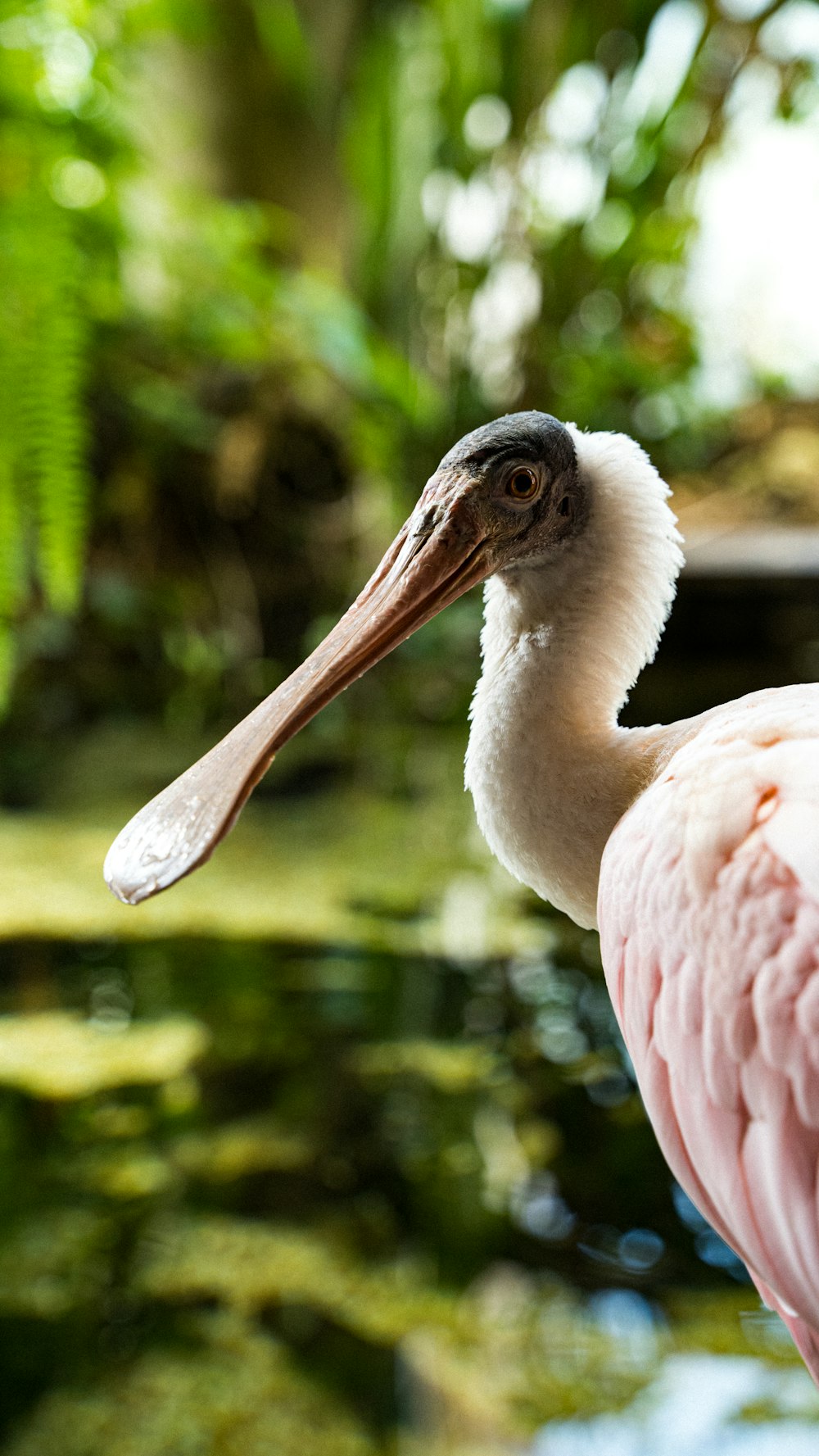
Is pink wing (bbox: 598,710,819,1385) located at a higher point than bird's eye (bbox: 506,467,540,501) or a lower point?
lower

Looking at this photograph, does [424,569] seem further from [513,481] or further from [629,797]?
[629,797]

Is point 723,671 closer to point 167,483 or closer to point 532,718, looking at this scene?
point 167,483

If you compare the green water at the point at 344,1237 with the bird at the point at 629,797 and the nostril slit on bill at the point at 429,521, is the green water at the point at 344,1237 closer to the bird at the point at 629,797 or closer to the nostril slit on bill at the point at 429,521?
the bird at the point at 629,797

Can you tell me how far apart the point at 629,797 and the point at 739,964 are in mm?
150

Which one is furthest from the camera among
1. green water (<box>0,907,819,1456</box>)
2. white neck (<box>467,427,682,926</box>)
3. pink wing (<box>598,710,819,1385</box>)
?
green water (<box>0,907,819,1456</box>)

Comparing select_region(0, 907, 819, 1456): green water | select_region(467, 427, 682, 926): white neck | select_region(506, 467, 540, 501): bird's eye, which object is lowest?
select_region(0, 907, 819, 1456): green water

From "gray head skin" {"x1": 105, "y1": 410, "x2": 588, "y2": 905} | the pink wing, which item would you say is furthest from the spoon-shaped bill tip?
the pink wing

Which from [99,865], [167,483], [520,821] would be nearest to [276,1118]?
[99,865]

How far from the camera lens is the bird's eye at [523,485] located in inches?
27.1

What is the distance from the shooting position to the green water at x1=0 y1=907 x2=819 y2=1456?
3.50 ft

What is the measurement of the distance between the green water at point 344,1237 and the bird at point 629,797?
407mm

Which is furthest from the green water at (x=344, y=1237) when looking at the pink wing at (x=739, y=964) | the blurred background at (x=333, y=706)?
the pink wing at (x=739, y=964)

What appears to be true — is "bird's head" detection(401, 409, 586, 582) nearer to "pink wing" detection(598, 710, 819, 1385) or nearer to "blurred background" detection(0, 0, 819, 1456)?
"pink wing" detection(598, 710, 819, 1385)

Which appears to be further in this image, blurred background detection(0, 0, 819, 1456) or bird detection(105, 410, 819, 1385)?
blurred background detection(0, 0, 819, 1456)
